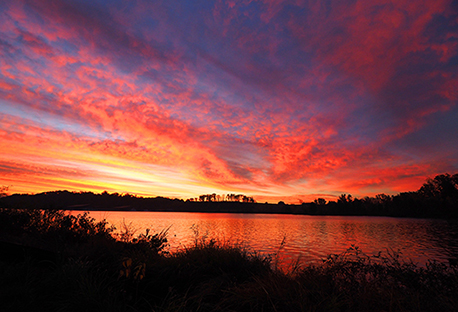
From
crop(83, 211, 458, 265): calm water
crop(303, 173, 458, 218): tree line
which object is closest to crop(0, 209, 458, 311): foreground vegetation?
crop(83, 211, 458, 265): calm water

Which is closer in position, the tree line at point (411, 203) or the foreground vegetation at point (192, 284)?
the foreground vegetation at point (192, 284)

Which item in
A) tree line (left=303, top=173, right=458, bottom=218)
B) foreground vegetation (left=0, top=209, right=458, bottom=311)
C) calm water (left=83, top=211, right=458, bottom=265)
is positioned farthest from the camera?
tree line (left=303, top=173, right=458, bottom=218)

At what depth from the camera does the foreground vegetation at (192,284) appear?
18.9 feet

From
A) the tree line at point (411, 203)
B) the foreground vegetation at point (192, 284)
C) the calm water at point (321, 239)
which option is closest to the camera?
the foreground vegetation at point (192, 284)

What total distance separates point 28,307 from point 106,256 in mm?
4802

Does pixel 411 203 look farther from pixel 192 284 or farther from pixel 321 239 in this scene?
pixel 192 284

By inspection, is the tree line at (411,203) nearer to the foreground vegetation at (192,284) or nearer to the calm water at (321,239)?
the calm water at (321,239)

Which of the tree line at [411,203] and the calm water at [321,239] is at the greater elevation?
the tree line at [411,203]

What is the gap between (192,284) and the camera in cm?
812

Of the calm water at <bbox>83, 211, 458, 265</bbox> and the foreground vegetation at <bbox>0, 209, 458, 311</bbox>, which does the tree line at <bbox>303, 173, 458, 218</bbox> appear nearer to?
the calm water at <bbox>83, 211, 458, 265</bbox>

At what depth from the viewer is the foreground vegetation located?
227 inches

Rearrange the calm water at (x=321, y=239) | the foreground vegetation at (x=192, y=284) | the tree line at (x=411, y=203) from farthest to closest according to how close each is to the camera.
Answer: the tree line at (x=411, y=203), the calm water at (x=321, y=239), the foreground vegetation at (x=192, y=284)

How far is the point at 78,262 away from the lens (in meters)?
7.75

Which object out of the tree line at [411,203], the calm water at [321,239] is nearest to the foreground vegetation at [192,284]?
the calm water at [321,239]
